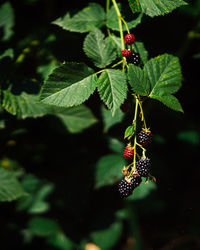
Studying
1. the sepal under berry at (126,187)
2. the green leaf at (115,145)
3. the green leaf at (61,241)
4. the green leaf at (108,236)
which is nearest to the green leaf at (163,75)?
the sepal under berry at (126,187)

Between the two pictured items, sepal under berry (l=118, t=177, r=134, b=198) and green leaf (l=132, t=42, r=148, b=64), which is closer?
sepal under berry (l=118, t=177, r=134, b=198)

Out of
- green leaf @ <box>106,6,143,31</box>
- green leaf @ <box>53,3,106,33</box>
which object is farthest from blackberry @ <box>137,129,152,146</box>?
green leaf @ <box>53,3,106,33</box>

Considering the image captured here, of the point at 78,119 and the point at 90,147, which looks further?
the point at 90,147

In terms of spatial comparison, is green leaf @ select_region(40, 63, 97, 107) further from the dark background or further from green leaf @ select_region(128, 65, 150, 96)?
the dark background

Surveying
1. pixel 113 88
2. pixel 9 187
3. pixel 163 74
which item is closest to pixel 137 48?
pixel 163 74

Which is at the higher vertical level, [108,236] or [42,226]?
[42,226]

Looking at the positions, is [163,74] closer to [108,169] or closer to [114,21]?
[114,21]
